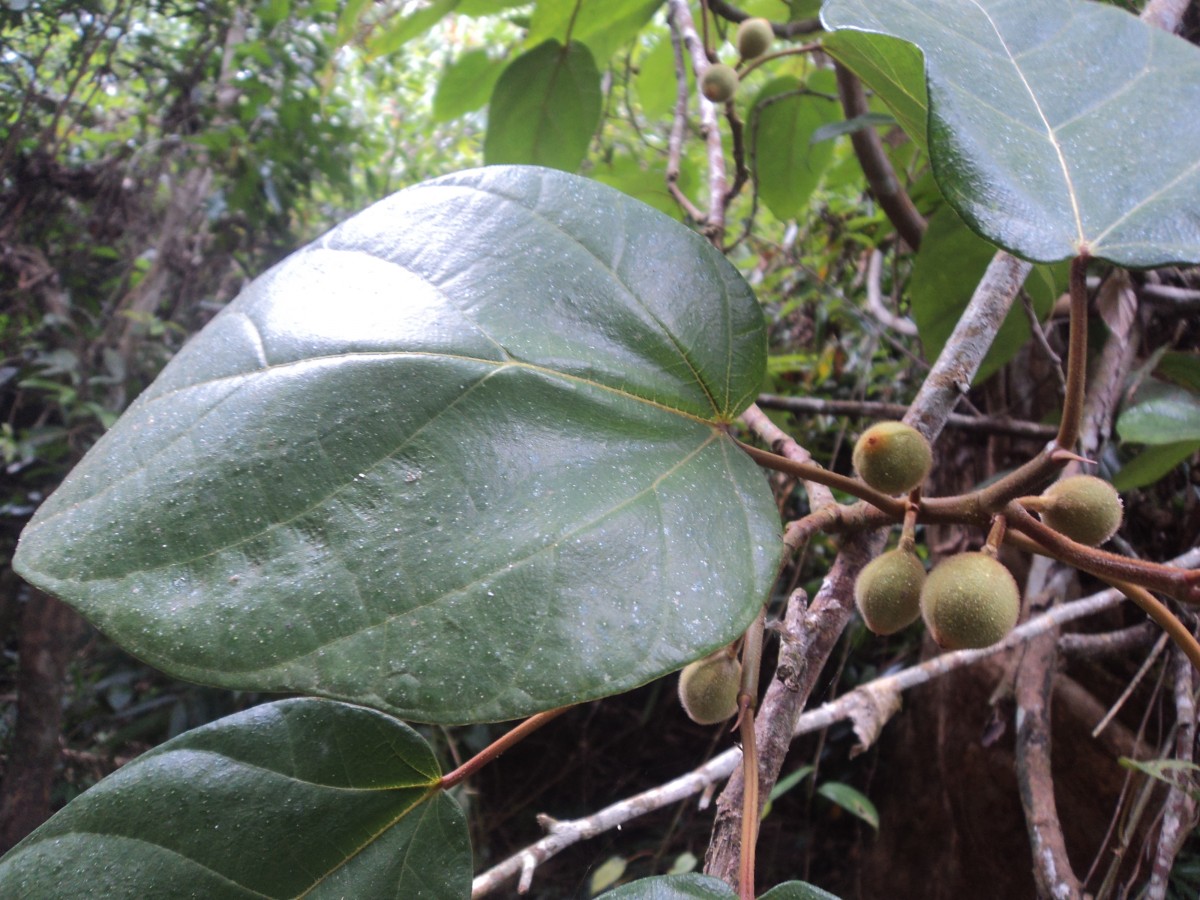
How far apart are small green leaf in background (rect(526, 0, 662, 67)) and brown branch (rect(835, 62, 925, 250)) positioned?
0.36 meters

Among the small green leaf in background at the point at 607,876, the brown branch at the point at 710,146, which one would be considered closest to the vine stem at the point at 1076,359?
the brown branch at the point at 710,146

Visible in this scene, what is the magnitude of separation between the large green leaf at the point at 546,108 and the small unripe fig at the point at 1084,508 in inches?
42.9

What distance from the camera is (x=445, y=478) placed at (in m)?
0.38

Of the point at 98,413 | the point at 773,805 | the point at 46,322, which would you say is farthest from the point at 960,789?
the point at 46,322

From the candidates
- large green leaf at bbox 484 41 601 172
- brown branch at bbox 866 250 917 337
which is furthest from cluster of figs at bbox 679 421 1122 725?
large green leaf at bbox 484 41 601 172

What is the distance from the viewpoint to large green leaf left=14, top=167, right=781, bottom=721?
1.11ft

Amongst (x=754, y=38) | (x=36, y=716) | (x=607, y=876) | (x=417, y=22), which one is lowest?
(x=607, y=876)

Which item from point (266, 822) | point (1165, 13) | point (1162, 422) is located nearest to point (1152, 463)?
point (1162, 422)

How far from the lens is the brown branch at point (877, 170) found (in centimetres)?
113

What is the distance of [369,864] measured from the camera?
0.48 meters

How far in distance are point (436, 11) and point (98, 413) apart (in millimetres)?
1457

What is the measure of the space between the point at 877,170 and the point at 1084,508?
2.67ft

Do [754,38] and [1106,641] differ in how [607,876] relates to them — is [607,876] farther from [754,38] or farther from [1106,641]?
[754,38]

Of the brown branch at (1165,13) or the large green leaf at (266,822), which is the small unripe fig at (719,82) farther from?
the large green leaf at (266,822)
